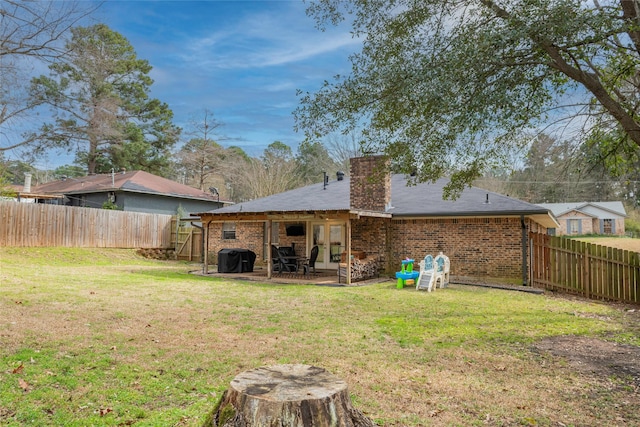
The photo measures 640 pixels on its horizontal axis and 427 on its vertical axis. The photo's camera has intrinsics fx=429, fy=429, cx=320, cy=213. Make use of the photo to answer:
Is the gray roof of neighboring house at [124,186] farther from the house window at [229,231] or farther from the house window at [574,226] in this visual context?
the house window at [574,226]

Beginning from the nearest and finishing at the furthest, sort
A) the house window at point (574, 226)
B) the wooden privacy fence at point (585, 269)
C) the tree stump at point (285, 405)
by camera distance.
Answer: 1. the tree stump at point (285, 405)
2. the wooden privacy fence at point (585, 269)
3. the house window at point (574, 226)

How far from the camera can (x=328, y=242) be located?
54.1 ft

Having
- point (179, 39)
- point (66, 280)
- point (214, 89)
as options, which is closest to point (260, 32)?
point (179, 39)

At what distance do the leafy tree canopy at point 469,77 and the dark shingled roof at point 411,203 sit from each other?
511 cm

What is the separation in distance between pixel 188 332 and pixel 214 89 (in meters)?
28.4

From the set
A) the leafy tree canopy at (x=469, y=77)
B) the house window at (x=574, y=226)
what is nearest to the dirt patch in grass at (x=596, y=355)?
the leafy tree canopy at (x=469, y=77)

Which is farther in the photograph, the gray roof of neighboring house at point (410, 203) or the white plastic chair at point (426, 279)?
the gray roof of neighboring house at point (410, 203)

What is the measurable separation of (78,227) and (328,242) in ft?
37.4

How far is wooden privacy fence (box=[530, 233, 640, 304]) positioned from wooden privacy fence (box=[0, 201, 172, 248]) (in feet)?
57.9

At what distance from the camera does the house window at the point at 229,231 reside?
61.4ft

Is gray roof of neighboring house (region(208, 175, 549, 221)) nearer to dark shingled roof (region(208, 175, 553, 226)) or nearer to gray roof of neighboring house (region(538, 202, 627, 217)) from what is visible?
dark shingled roof (region(208, 175, 553, 226))

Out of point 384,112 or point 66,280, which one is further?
point 66,280

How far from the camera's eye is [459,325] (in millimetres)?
7340

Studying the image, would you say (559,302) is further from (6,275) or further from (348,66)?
(6,275)
